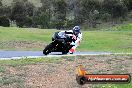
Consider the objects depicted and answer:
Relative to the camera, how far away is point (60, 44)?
2498 cm

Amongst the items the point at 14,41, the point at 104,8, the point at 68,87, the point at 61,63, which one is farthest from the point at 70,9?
the point at 68,87

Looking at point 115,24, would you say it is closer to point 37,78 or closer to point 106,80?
point 37,78

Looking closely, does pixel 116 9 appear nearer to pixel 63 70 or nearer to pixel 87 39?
pixel 87 39

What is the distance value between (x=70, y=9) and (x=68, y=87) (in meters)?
63.5

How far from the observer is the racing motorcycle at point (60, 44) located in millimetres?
24500

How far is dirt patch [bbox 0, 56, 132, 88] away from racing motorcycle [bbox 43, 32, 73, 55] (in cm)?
336

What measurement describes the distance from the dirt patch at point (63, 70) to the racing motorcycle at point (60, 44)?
3.36m

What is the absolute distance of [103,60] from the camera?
67.5ft

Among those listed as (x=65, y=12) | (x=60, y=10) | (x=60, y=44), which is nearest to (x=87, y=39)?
(x=60, y=44)

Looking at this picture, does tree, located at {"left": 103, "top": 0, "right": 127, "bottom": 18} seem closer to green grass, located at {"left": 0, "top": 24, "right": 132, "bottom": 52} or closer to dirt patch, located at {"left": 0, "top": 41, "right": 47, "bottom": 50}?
green grass, located at {"left": 0, "top": 24, "right": 132, "bottom": 52}

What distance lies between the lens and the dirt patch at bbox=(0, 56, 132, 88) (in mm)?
14594

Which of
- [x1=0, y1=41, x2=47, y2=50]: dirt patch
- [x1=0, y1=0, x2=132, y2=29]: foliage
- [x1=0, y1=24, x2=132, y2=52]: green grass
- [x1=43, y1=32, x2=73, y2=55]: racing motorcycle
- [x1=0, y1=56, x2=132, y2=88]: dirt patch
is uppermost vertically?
[x1=0, y1=56, x2=132, y2=88]: dirt patch

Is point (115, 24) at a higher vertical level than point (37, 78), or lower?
lower

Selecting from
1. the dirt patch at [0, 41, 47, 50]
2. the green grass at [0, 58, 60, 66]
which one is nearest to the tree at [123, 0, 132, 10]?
the dirt patch at [0, 41, 47, 50]
